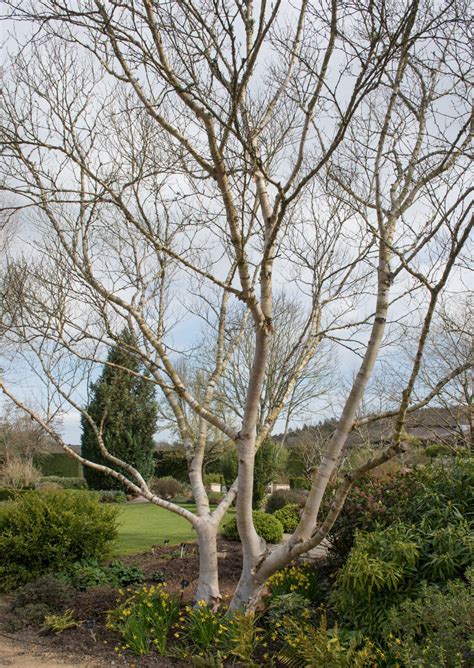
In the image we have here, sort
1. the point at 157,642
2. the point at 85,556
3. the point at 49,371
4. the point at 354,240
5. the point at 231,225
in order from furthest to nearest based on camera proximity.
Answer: the point at 85,556 → the point at 354,240 → the point at 49,371 → the point at 157,642 → the point at 231,225

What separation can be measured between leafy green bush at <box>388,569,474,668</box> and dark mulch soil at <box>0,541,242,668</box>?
1.68m

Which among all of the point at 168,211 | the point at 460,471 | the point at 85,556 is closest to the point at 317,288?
the point at 168,211

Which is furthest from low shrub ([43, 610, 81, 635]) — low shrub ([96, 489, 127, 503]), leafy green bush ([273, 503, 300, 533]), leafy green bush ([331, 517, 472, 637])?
low shrub ([96, 489, 127, 503])

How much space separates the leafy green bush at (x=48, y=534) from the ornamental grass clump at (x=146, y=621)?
215 centimetres

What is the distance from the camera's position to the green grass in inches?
368

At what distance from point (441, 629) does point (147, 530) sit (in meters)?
8.72

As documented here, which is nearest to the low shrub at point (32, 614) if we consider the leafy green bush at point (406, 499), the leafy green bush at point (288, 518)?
the leafy green bush at point (406, 499)

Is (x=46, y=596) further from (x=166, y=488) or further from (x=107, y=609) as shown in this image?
(x=166, y=488)

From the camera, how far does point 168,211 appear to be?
262 inches

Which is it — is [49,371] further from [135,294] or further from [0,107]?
[0,107]

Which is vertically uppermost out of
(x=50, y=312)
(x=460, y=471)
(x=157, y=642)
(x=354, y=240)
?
(x=354, y=240)

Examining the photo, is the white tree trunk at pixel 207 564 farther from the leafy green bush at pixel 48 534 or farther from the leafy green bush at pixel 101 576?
the leafy green bush at pixel 48 534

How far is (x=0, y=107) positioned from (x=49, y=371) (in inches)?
99.2

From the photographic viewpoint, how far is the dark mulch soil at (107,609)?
441 centimetres
